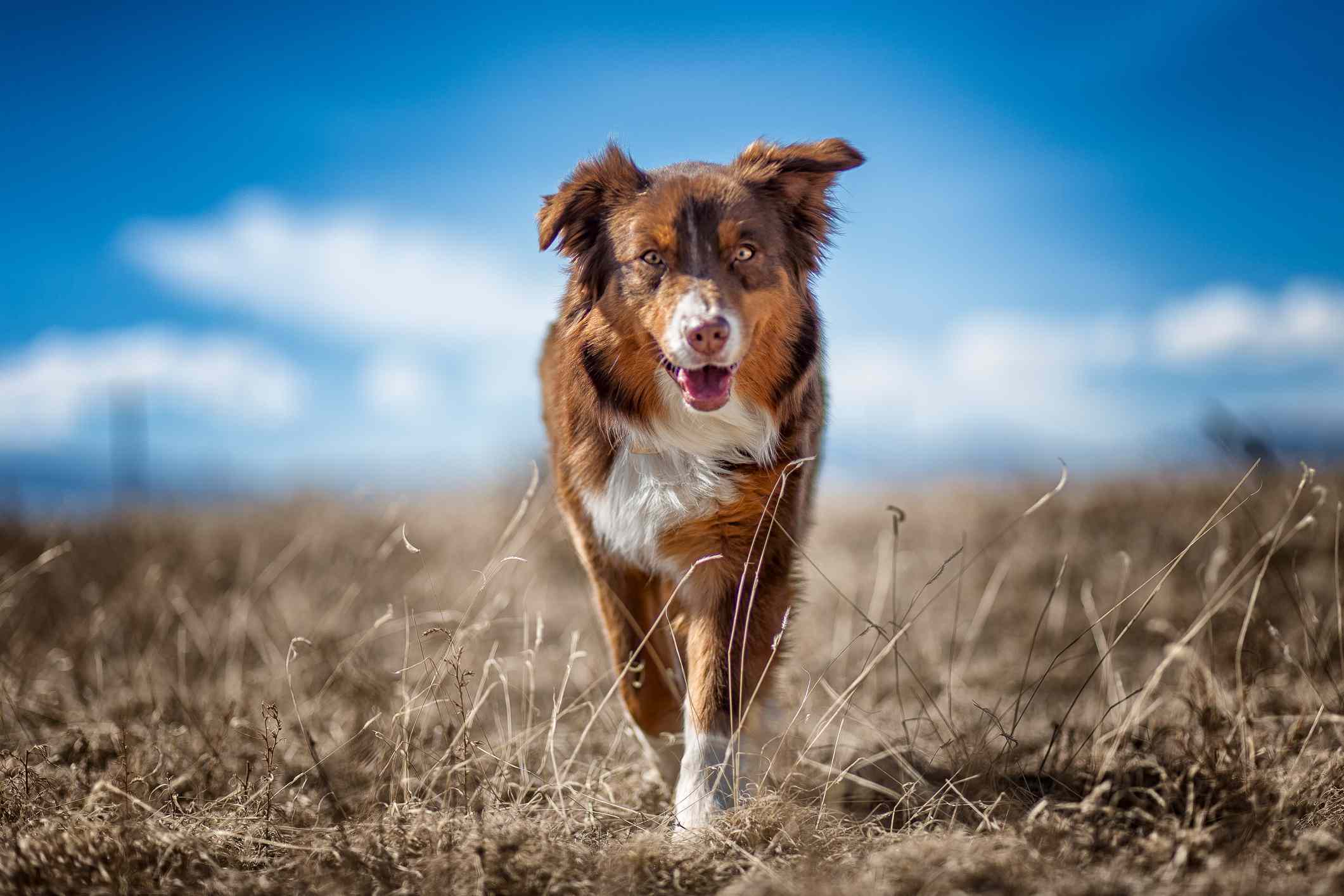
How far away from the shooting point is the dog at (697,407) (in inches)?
117

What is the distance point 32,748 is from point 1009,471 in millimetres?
11051

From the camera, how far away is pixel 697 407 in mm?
2949

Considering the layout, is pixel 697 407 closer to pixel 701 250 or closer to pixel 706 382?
pixel 706 382

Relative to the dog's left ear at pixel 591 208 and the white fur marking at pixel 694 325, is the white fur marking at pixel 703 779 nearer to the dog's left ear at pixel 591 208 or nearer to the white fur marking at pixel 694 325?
the white fur marking at pixel 694 325

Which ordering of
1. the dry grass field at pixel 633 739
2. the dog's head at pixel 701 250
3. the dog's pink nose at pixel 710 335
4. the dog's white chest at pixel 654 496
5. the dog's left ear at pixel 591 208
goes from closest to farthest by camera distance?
the dry grass field at pixel 633 739 → the dog's pink nose at pixel 710 335 → the dog's head at pixel 701 250 → the dog's white chest at pixel 654 496 → the dog's left ear at pixel 591 208

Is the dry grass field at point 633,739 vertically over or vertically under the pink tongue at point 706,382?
under

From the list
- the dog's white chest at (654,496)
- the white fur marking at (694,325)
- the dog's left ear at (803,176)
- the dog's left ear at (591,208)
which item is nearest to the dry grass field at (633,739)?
the dog's white chest at (654,496)

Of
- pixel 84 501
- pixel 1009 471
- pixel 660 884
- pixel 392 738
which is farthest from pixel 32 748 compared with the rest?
pixel 1009 471

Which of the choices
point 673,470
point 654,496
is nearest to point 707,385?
point 673,470

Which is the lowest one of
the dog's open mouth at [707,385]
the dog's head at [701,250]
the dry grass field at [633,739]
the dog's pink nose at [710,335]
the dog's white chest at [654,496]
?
the dry grass field at [633,739]

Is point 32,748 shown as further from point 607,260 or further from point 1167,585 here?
point 1167,585

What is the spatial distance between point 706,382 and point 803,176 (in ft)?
3.53

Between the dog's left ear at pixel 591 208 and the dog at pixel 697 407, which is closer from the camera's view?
the dog at pixel 697 407

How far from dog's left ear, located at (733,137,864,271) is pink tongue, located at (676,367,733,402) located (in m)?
0.78
